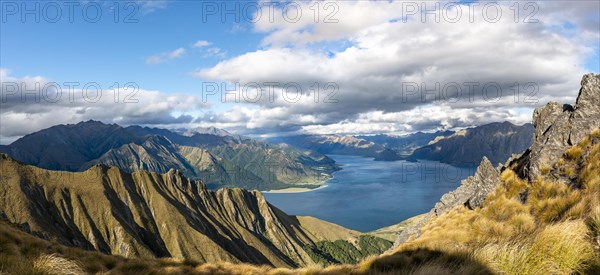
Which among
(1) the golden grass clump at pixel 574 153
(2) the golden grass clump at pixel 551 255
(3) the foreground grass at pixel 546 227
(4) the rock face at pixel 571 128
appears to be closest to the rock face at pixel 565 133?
(4) the rock face at pixel 571 128

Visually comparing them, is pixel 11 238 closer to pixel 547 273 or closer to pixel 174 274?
pixel 174 274

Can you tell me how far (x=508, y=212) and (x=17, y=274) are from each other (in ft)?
75.3

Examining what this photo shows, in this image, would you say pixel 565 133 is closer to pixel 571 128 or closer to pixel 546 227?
pixel 571 128

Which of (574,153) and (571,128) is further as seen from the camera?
(571,128)

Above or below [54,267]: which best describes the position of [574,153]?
above

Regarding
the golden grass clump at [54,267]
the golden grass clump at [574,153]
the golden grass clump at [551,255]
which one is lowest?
the golden grass clump at [54,267]

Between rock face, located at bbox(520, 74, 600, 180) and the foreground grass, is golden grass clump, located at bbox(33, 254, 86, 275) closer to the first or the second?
the foreground grass

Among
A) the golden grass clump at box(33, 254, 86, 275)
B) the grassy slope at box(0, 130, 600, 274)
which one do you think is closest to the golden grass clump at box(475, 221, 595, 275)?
the grassy slope at box(0, 130, 600, 274)

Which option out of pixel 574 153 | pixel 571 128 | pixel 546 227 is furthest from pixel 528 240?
pixel 571 128

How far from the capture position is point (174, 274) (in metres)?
14.5

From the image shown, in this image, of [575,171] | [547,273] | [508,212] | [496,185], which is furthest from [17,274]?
[496,185]

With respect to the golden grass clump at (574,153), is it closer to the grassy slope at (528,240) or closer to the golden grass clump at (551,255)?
the grassy slope at (528,240)

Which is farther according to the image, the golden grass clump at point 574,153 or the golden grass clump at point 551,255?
the golden grass clump at point 574,153

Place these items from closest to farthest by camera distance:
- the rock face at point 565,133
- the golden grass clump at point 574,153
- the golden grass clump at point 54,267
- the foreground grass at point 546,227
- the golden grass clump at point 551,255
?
the golden grass clump at point 551,255
the foreground grass at point 546,227
the golden grass clump at point 54,267
the golden grass clump at point 574,153
the rock face at point 565,133
